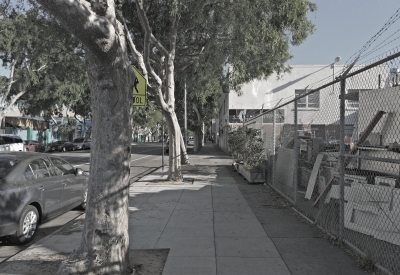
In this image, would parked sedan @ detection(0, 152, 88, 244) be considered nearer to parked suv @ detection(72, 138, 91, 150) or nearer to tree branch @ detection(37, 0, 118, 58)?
tree branch @ detection(37, 0, 118, 58)

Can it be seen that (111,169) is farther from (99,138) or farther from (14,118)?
(14,118)

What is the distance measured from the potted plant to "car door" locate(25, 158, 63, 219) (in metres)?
6.80

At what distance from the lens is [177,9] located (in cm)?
1012

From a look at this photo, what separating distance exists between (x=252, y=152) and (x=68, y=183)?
7.61 meters

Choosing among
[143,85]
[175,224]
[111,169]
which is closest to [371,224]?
[175,224]

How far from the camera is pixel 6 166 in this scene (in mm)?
6117

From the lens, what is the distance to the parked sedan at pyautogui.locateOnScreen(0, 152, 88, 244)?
5.54m

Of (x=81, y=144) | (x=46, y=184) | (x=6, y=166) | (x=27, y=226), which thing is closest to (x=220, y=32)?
(x=46, y=184)

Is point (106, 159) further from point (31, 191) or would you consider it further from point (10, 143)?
point (10, 143)

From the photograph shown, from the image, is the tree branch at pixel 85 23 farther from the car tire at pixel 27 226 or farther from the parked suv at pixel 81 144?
the parked suv at pixel 81 144

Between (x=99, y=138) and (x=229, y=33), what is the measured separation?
908cm

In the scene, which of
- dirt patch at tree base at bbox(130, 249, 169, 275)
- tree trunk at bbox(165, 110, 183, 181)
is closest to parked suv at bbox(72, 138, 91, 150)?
tree trunk at bbox(165, 110, 183, 181)

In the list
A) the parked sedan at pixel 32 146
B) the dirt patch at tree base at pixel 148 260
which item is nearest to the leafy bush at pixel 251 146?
the dirt patch at tree base at pixel 148 260

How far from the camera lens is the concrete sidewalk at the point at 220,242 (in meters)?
4.51
